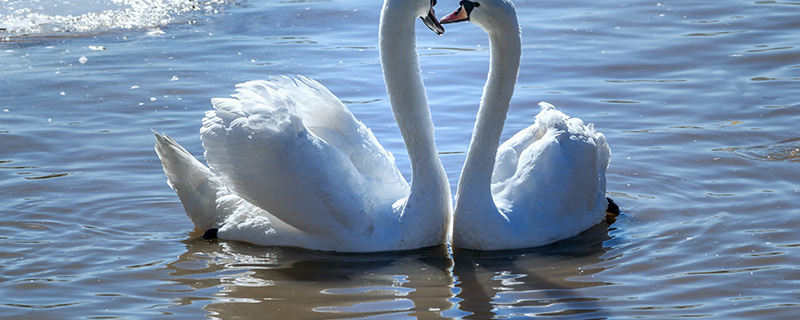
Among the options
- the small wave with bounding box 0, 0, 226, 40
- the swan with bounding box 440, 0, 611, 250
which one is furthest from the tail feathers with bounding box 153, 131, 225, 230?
the small wave with bounding box 0, 0, 226, 40

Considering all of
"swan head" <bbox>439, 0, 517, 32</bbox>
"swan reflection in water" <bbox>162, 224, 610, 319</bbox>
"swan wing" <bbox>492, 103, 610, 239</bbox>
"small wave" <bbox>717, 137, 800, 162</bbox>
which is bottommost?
"swan reflection in water" <bbox>162, 224, 610, 319</bbox>

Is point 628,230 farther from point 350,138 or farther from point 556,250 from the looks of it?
point 350,138

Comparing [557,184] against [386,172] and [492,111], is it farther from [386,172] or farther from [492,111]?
[386,172]

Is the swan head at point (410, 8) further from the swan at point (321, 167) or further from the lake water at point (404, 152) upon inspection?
the lake water at point (404, 152)

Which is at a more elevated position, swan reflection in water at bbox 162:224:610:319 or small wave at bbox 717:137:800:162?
small wave at bbox 717:137:800:162

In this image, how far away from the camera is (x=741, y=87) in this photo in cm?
1029

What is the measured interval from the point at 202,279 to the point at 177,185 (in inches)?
38.4

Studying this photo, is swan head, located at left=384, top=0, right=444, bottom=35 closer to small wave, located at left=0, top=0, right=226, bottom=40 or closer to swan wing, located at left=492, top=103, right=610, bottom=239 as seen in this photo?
swan wing, located at left=492, top=103, right=610, bottom=239

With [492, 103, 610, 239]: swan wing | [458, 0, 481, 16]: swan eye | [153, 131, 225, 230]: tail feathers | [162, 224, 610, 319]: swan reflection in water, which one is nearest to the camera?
[162, 224, 610, 319]: swan reflection in water

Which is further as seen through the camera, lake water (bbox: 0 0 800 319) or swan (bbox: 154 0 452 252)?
swan (bbox: 154 0 452 252)

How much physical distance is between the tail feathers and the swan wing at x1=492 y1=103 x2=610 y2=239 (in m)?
1.82

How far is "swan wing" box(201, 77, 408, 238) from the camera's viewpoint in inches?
250

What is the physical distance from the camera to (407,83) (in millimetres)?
6598

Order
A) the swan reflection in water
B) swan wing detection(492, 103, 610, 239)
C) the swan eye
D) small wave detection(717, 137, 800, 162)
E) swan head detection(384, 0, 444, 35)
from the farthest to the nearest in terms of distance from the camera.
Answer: small wave detection(717, 137, 800, 162)
swan wing detection(492, 103, 610, 239)
swan head detection(384, 0, 444, 35)
the swan eye
the swan reflection in water
